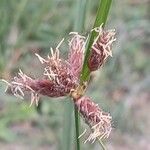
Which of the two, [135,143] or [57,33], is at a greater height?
[57,33]

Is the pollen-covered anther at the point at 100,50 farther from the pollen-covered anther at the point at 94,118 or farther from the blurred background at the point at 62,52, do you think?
the blurred background at the point at 62,52

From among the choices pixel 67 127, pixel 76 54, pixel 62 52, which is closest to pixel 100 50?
pixel 76 54

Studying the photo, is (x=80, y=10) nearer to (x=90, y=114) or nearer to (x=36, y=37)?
(x=90, y=114)

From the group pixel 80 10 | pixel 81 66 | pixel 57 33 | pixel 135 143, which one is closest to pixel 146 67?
pixel 135 143

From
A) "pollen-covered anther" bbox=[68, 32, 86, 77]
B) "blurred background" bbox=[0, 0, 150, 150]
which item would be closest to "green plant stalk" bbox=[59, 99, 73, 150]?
"pollen-covered anther" bbox=[68, 32, 86, 77]

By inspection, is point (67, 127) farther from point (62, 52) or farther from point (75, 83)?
point (62, 52)
